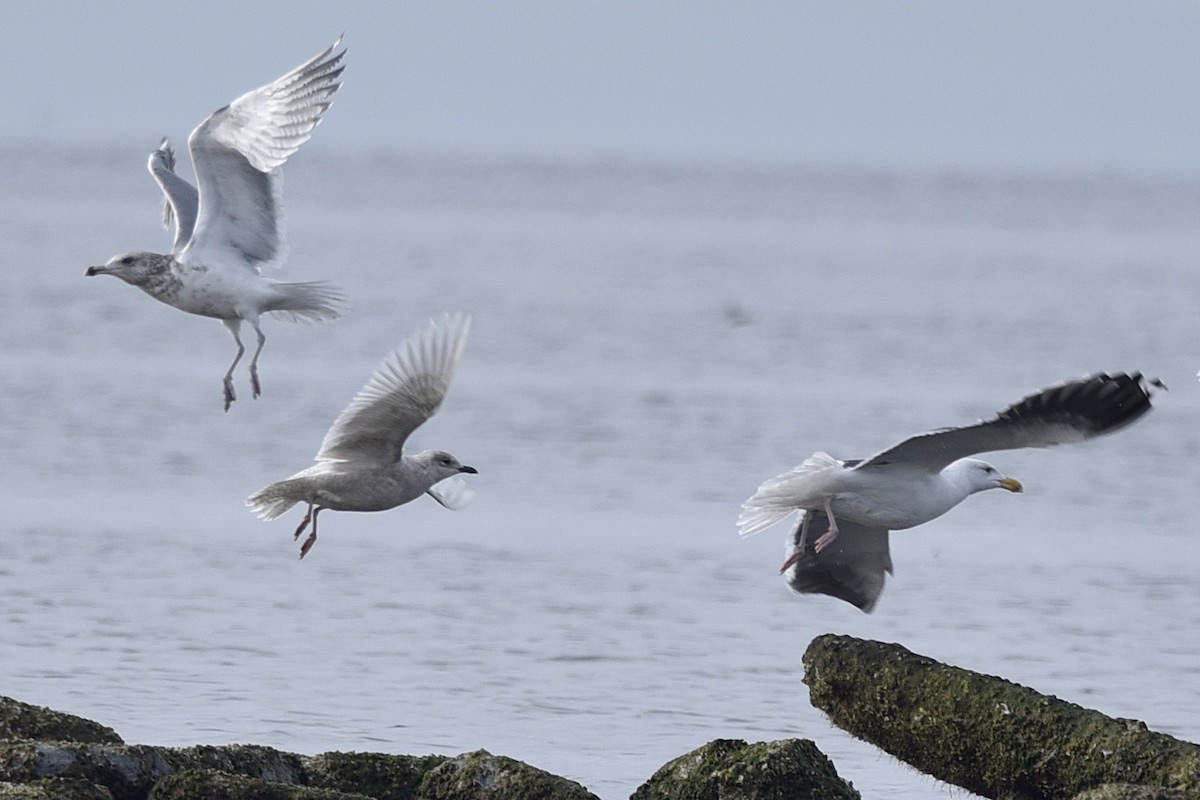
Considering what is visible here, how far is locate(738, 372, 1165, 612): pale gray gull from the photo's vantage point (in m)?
9.00

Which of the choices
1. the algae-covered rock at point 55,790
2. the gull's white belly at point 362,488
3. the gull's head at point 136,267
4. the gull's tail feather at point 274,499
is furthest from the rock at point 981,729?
the gull's head at point 136,267

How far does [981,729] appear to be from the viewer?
8.56 meters

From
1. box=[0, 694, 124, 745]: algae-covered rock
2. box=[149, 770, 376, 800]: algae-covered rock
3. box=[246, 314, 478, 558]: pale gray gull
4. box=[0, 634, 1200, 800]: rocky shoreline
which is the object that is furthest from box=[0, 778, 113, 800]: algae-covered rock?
box=[246, 314, 478, 558]: pale gray gull

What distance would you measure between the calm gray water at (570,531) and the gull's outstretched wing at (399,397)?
137 cm

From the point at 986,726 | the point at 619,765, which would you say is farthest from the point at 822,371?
the point at 986,726

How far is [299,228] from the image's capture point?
66.2 m

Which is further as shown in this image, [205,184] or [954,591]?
[954,591]

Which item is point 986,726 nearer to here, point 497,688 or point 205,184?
point 497,688

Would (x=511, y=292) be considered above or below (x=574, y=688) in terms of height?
above

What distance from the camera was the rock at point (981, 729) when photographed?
8.28 metres

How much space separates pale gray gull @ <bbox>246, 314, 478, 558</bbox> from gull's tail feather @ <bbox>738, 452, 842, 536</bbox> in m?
1.39

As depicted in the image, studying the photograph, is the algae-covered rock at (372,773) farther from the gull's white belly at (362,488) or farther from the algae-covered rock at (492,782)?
the gull's white belly at (362,488)

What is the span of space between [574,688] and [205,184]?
3.24m

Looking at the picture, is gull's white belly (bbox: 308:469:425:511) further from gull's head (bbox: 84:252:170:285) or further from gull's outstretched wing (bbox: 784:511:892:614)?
gull's outstretched wing (bbox: 784:511:892:614)
